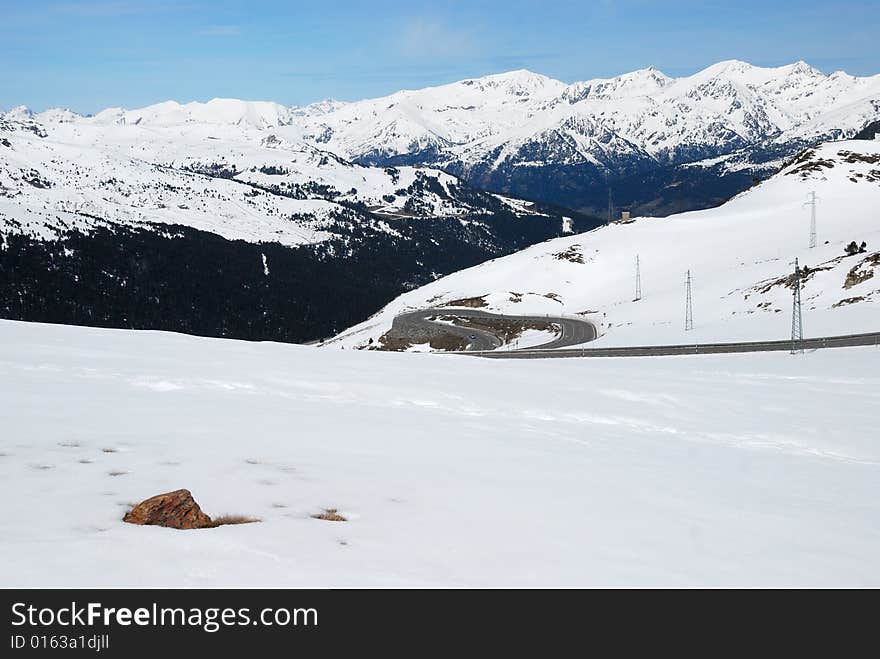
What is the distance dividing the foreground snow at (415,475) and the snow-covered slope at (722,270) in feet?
169

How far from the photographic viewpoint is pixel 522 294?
5807 inches

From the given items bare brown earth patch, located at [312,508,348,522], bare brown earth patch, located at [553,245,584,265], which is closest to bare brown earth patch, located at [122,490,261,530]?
bare brown earth patch, located at [312,508,348,522]

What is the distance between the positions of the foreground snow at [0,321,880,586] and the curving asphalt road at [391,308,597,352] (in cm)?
7066

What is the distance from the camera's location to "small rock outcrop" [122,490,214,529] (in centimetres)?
853

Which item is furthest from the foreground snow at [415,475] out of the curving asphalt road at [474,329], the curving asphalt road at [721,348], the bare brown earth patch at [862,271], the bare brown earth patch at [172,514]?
the curving asphalt road at [474,329]

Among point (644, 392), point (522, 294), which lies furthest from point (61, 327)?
point (522, 294)

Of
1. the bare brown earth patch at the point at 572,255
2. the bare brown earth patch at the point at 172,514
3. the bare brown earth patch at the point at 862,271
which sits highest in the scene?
the bare brown earth patch at the point at 572,255

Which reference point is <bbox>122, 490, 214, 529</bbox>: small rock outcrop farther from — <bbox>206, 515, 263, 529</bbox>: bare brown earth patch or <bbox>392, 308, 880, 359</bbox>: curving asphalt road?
<bbox>392, 308, 880, 359</bbox>: curving asphalt road

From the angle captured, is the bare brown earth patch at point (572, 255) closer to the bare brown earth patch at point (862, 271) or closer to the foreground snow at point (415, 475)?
the bare brown earth patch at point (862, 271)

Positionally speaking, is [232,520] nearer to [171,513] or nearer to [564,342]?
[171,513]

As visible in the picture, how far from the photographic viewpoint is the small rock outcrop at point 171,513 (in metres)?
8.53

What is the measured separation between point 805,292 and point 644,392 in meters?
75.0

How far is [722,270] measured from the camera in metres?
129
